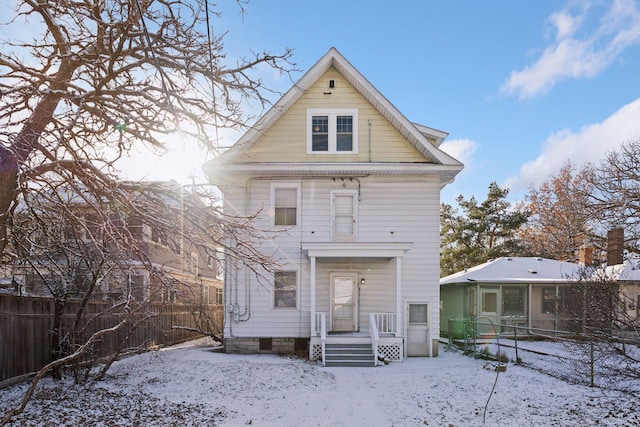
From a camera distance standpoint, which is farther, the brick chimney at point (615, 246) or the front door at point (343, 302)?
the brick chimney at point (615, 246)

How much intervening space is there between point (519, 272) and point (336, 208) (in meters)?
10.4

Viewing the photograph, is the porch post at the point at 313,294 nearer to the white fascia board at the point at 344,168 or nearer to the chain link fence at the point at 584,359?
the white fascia board at the point at 344,168

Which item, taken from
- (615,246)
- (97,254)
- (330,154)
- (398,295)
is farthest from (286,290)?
(615,246)

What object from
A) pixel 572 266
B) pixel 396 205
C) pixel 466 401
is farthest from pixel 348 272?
pixel 572 266

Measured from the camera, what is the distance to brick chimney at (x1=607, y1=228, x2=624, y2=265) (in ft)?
61.1

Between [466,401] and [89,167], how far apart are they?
725 centimetres

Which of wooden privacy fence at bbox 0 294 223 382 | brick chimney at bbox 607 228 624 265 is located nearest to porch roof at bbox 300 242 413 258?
wooden privacy fence at bbox 0 294 223 382

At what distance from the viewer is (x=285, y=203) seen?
534 inches

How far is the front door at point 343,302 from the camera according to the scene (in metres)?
13.5

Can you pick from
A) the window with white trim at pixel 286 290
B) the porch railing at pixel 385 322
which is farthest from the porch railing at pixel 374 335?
the window with white trim at pixel 286 290

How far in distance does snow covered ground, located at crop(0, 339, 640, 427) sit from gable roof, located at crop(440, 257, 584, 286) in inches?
301

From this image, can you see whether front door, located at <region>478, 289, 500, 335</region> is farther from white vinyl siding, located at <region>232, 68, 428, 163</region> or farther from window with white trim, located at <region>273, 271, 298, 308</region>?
window with white trim, located at <region>273, 271, 298, 308</region>

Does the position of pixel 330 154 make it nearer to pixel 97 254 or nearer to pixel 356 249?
pixel 356 249

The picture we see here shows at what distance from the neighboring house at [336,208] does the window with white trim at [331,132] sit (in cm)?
3
